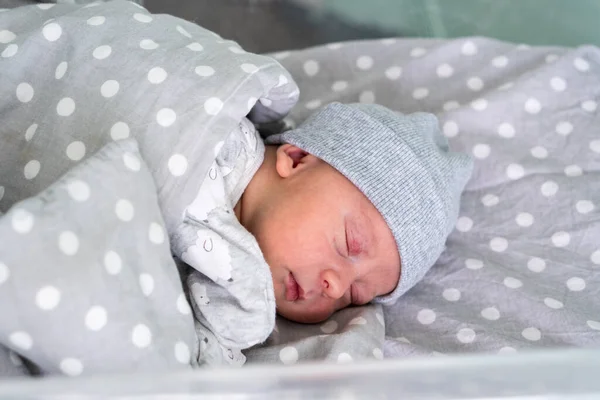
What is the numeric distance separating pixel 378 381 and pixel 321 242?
15.5 inches

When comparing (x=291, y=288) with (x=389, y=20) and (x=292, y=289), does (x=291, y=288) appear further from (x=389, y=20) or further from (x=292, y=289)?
(x=389, y=20)

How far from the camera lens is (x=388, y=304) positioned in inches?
43.3

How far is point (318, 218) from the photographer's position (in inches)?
38.1

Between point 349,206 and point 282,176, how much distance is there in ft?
0.35

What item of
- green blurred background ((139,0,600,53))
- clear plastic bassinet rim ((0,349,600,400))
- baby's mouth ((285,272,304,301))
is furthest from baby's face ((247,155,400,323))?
green blurred background ((139,0,600,53))

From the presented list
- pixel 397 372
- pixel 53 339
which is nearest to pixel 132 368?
pixel 53 339

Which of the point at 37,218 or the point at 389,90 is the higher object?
the point at 37,218

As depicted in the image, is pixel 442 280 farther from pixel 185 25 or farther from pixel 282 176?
pixel 185 25

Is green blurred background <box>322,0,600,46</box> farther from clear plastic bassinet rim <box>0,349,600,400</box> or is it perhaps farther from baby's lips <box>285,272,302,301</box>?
clear plastic bassinet rim <box>0,349,600,400</box>

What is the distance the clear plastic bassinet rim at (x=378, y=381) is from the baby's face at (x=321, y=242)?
374mm

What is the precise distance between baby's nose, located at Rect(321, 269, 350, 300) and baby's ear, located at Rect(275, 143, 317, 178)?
155 millimetres

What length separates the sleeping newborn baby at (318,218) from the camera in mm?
918

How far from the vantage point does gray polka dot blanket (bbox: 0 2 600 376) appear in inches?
28.4

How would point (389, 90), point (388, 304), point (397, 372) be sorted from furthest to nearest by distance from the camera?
point (389, 90), point (388, 304), point (397, 372)
